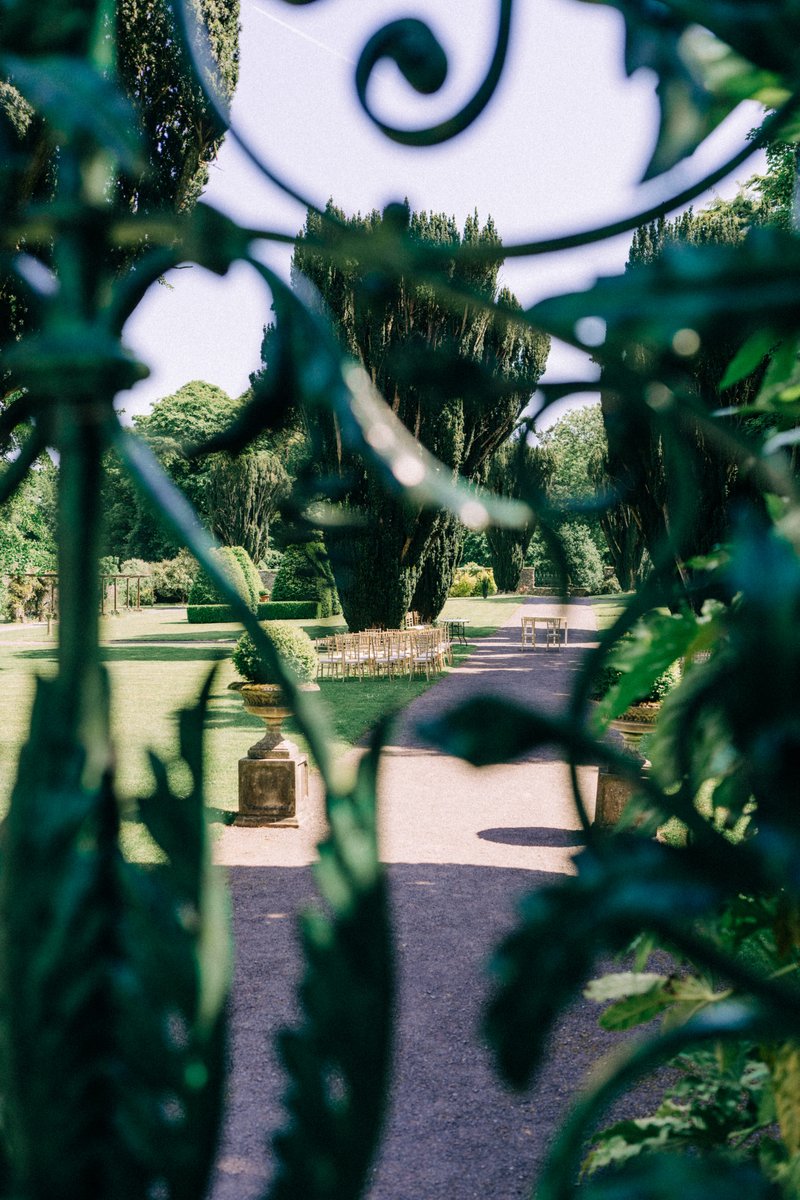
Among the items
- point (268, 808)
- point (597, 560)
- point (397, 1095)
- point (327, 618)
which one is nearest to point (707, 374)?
point (268, 808)

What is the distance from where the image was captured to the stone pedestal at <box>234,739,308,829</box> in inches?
311

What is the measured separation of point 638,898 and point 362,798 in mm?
130

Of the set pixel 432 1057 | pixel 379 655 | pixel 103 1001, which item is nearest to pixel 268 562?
pixel 379 655

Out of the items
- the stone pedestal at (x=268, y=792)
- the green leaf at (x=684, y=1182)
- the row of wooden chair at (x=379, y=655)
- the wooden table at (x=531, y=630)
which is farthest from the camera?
the wooden table at (x=531, y=630)

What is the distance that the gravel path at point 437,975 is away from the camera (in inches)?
133

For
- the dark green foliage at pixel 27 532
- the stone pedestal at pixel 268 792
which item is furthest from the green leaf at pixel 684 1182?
the dark green foliage at pixel 27 532

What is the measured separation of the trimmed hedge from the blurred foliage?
27414mm

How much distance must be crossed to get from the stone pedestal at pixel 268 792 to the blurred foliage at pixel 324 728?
7542 mm

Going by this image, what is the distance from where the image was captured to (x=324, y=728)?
45 cm

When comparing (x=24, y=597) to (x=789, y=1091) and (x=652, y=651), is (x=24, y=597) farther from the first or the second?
(x=789, y=1091)

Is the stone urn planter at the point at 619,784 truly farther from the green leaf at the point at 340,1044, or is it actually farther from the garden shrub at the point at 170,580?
the garden shrub at the point at 170,580

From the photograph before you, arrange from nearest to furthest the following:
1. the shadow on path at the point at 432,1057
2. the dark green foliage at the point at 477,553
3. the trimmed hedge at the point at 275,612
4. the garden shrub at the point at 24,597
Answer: the shadow on path at the point at 432,1057, the garden shrub at the point at 24,597, the trimmed hedge at the point at 275,612, the dark green foliage at the point at 477,553

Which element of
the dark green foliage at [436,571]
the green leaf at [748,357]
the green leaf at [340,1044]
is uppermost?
the dark green foliage at [436,571]

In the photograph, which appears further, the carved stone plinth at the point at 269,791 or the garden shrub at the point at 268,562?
the garden shrub at the point at 268,562
